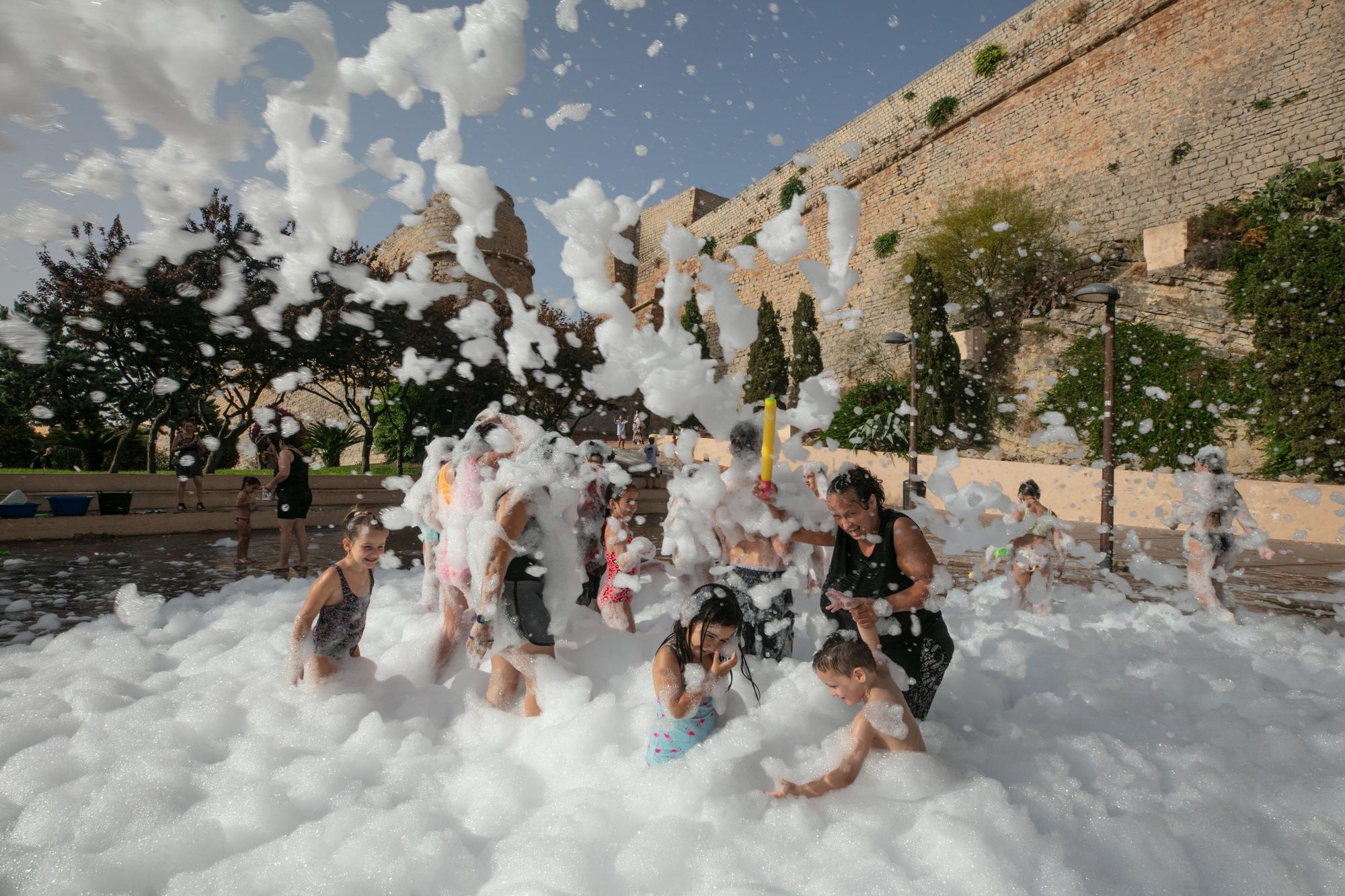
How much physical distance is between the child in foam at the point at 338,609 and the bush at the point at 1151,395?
52.6 feet

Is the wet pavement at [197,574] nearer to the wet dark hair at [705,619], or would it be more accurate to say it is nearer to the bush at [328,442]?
the wet dark hair at [705,619]

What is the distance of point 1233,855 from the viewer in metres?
2.29

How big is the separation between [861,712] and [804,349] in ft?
77.5

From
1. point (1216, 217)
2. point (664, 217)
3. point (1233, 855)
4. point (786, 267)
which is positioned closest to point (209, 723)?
point (1233, 855)

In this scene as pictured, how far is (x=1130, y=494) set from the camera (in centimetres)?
1327

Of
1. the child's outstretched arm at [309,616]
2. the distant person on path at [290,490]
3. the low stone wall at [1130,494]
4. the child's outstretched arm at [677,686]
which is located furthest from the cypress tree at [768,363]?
the child's outstretched arm at [677,686]

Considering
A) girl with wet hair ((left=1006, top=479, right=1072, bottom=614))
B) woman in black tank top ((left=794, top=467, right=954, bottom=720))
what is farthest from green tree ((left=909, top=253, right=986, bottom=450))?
woman in black tank top ((left=794, top=467, right=954, bottom=720))

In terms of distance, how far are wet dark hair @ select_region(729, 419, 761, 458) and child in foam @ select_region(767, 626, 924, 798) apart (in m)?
1.21

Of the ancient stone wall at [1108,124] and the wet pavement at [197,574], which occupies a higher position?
the ancient stone wall at [1108,124]

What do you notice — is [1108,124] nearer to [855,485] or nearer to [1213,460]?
[1213,460]

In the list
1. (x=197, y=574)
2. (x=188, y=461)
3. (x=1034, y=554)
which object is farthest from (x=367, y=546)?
(x=188, y=461)

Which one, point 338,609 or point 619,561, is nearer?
point 338,609

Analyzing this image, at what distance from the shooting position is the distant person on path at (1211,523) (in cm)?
548

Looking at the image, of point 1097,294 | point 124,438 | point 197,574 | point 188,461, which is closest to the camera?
point 197,574
